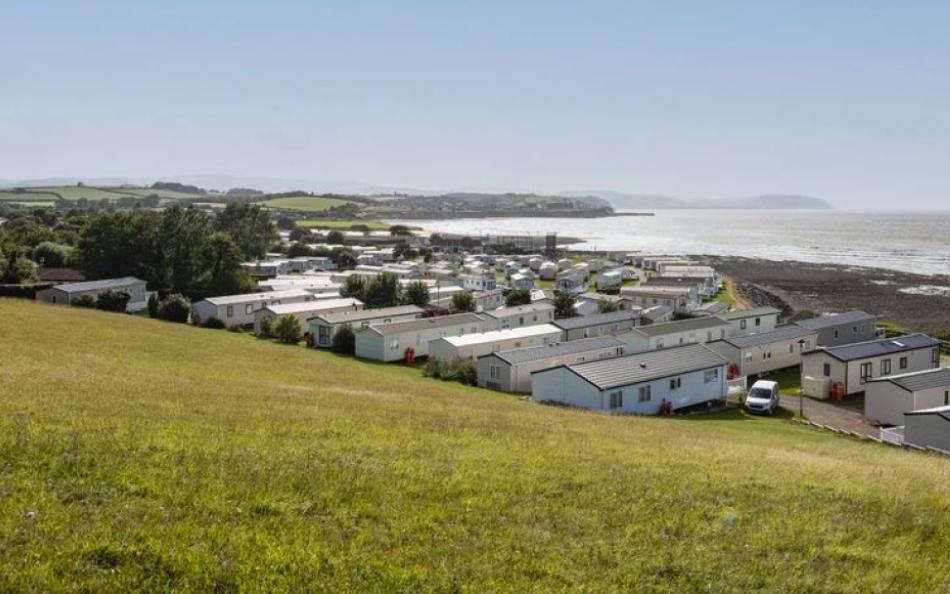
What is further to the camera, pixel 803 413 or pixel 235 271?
pixel 235 271

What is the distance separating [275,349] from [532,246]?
373 ft

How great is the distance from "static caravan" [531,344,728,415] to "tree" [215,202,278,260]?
2859 inches

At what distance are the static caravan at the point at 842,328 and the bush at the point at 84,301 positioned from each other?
45394mm

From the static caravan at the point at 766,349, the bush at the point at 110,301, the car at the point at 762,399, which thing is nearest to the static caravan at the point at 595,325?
the static caravan at the point at 766,349

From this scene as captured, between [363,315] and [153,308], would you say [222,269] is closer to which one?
[153,308]

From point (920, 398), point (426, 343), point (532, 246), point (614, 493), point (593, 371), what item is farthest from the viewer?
point (532, 246)

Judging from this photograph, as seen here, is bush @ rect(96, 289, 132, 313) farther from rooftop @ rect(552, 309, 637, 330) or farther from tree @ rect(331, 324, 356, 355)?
rooftop @ rect(552, 309, 637, 330)

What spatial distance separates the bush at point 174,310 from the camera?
51781mm

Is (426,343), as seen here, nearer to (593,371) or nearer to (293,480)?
(593,371)

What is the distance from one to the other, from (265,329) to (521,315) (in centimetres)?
1634

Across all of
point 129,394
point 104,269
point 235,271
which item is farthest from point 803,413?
point 104,269

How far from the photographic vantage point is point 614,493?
12.0 m

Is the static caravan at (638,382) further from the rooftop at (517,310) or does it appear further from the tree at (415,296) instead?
the tree at (415,296)

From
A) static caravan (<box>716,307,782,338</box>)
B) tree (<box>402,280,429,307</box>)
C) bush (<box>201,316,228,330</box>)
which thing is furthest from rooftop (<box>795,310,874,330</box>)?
bush (<box>201,316,228,330</box>)
